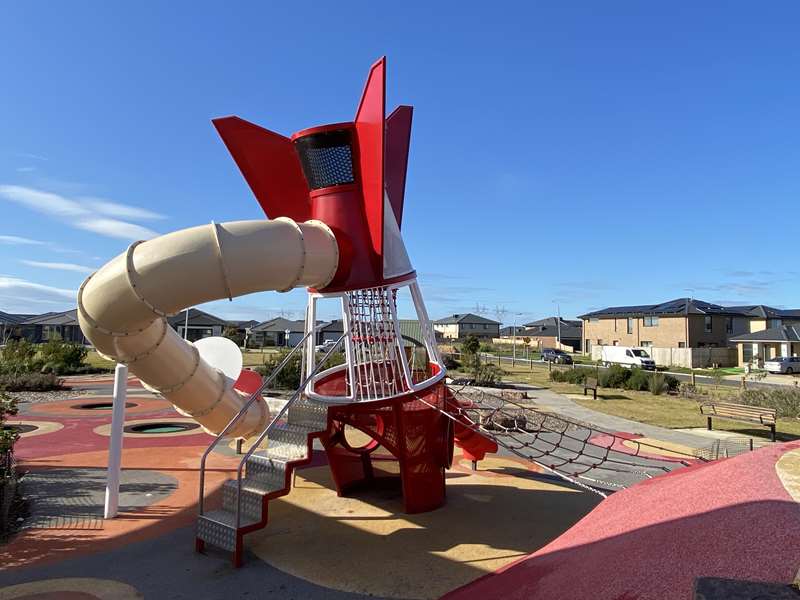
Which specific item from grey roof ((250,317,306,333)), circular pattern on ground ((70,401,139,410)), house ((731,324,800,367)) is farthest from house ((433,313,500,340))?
circular pattern on ground ((70,401,139,410))

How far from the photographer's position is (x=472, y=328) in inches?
4796

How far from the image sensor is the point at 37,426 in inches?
663

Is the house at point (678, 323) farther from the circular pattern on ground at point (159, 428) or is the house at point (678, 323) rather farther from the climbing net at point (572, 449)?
the circular pattern on ground at point (159, 428)

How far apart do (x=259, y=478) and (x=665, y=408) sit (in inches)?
808

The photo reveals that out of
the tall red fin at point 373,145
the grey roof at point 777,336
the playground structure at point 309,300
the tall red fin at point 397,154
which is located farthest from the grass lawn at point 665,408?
the grey roof at point 777,336

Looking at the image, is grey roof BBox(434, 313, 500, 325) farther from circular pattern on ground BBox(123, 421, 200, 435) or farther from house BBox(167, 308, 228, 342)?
circular pattern on ground BBox(123, 421, 200, 435)

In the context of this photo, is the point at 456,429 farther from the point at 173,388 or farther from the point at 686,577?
the point at 686,577

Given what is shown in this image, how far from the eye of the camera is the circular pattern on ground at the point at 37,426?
15.7 metres

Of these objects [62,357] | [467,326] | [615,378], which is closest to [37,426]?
[62,357]

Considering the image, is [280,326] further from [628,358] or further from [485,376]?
[485,376]

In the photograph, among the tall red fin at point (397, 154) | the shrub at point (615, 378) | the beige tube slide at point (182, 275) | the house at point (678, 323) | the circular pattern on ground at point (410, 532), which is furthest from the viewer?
the house at point (678, 323)

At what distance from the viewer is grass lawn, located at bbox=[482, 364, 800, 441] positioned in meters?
18.4

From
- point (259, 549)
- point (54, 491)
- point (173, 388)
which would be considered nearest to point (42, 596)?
point (259, 549)

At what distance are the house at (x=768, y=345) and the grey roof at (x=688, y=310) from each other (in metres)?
4.83
